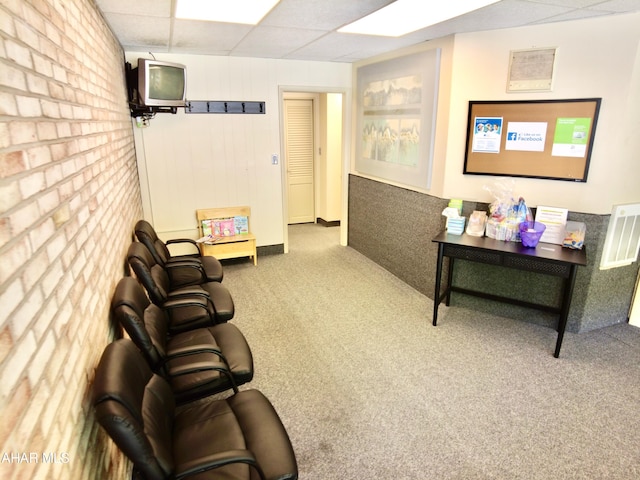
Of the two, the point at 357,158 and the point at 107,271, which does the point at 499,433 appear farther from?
the point at 357,158

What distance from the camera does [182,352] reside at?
1879 millimetres

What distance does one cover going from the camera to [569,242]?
281 cm

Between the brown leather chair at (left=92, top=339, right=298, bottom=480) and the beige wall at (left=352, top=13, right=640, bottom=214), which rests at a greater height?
the beige wall at (left=352, top=13, right=640, bottom=214)

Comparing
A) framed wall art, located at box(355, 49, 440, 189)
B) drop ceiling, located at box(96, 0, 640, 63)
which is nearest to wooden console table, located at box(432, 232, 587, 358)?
framed wall art, located at box(355, 49, 440, 189)

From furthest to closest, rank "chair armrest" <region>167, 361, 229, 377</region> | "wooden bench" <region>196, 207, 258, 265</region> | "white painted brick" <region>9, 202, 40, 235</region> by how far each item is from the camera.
A: "wooden bench" <region>196, 207, 258, 265</region> → "chair armrest" <region>167, 361, 229, 377</region> → "white painted brick" <region>9, 202, 40, 235</region>

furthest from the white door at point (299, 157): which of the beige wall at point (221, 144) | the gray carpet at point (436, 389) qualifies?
the gray carpet at point (436, 389)

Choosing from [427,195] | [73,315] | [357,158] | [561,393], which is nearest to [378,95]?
[357,158]

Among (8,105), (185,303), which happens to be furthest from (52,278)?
(185,303)

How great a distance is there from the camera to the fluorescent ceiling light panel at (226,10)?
2490 millimetres

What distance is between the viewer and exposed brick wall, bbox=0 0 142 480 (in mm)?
818

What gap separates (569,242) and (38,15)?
3269 millimetres

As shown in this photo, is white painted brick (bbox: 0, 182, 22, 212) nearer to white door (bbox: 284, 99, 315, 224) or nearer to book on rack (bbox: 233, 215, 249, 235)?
book on rack (bbox: 233, 215, 249, 235)

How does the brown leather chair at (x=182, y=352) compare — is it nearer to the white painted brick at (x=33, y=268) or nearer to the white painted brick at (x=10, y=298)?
the white painted brick at (x=33, y=268)

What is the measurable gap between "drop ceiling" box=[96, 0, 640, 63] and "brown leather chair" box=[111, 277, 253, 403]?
1.90 meters
